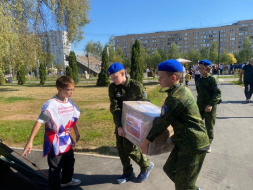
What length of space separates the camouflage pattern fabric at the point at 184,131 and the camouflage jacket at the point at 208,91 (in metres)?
2.17

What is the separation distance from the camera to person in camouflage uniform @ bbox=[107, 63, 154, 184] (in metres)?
2.81

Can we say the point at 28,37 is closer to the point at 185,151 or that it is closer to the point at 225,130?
the point at 225,130

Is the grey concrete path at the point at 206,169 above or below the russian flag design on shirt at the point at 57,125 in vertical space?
below

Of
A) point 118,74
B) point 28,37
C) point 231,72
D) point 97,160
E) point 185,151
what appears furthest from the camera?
point 231,72

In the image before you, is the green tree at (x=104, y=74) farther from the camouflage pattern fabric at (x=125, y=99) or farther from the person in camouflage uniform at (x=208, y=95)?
the camouflage pattern fabric at (x=125, y=99)

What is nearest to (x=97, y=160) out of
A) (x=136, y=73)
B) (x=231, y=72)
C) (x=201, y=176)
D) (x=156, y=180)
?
(x=156, y=180)

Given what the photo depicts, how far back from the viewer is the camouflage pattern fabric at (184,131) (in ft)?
6.32

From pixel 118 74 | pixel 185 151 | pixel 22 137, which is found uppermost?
pixel 118 74

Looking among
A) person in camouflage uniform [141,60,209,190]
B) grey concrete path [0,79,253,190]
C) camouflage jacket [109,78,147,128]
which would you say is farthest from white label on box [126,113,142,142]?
grey concrete path [0,79,253,190]

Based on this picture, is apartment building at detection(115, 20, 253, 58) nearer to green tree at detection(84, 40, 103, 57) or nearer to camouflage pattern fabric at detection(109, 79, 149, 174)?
green tree at detection(84, 40, 103, 57)

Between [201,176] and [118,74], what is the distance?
208cm

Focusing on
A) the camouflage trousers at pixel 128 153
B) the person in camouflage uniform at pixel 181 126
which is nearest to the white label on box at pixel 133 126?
the person in camouflage uniform at pixel 181 126

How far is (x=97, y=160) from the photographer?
3.96m

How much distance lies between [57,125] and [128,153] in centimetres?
112
